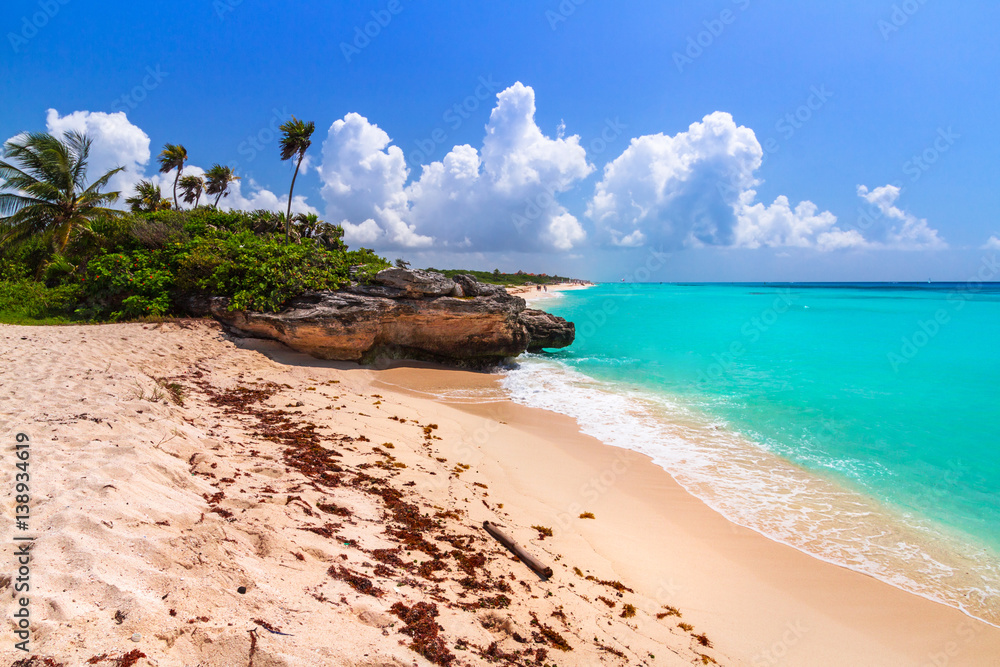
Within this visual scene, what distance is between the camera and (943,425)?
1190 cm

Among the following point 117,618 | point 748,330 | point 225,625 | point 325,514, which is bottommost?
point 325,514

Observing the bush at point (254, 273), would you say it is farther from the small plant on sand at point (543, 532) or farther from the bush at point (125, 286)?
the small plant on sand at point (543, 532)

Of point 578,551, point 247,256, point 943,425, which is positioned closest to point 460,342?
point 247,256

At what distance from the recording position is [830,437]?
10.8 meters

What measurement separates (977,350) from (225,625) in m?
37.1

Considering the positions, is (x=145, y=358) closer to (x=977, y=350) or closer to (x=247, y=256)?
(x=247, y=256)

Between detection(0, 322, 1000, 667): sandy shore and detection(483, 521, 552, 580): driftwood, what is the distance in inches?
4.9

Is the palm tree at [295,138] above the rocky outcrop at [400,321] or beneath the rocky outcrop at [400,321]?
above

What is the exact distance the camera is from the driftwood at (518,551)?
15.2 ft

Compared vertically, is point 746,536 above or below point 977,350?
below

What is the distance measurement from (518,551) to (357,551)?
1.92 meters

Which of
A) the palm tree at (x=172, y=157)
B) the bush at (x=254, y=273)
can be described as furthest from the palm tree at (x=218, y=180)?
the bush at (x=254, y=273)

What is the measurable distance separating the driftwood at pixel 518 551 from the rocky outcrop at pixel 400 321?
9663mm

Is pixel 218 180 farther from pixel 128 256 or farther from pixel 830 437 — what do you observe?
pixel 830 437
